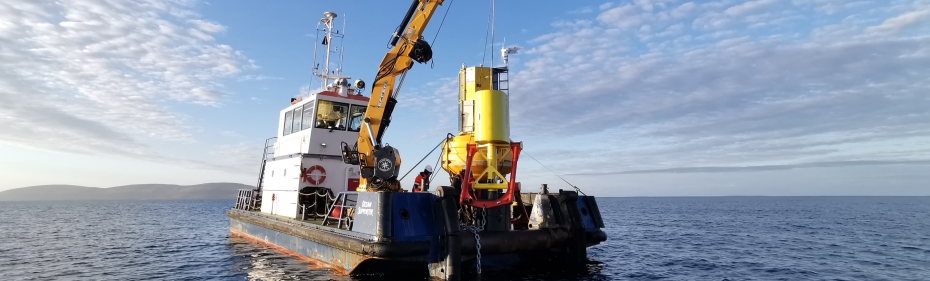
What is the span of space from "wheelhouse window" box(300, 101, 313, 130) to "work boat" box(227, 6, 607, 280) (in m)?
0.03

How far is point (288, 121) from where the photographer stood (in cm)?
1579

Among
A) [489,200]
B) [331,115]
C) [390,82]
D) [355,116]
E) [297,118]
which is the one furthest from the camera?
[297,118]

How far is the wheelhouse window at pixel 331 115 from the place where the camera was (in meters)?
14.0

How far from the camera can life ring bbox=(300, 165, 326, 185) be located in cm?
1335

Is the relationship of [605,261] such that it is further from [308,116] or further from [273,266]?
[308,116]

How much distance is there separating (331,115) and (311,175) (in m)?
1.88

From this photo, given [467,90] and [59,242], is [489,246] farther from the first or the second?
[59,242]

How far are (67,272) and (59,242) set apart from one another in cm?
1014

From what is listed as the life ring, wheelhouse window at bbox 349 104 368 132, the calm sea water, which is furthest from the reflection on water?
wheelhouse window at bbox 349 104 368 132

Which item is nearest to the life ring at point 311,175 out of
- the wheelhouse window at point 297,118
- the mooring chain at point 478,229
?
the wheelhouse window at point 297,118

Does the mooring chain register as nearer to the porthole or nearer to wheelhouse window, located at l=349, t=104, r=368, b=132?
the porthole

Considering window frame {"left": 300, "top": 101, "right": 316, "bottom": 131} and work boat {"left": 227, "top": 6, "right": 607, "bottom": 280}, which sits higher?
window frame {"left": 300, "top": 101, "right": 316, "bottom": 131}

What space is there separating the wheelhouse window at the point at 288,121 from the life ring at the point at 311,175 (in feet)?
8.62

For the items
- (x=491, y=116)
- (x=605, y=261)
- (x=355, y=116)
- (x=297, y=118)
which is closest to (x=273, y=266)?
(x=355, y=116)
